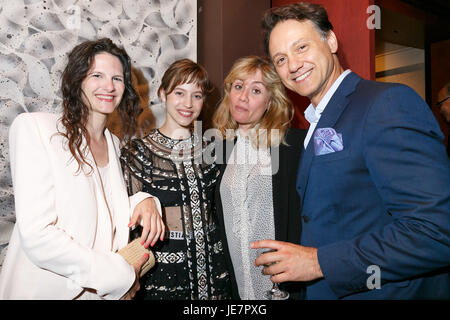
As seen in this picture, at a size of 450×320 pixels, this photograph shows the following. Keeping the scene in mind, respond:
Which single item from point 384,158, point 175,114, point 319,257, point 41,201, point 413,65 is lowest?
point 319,257

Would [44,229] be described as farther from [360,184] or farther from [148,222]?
[360,184]

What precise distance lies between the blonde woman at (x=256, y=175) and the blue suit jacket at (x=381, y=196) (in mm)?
577

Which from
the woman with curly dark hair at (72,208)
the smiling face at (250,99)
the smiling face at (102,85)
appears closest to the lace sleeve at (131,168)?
the woman with curly dark hair at (72,208)

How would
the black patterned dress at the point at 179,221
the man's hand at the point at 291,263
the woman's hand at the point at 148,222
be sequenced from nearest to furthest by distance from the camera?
the man's hand at the point at 291,263, the woman's hand at the point at 148,222, the black patterned dress at the point at 179,221

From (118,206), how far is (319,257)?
0.97m

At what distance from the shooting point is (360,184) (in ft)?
3.31

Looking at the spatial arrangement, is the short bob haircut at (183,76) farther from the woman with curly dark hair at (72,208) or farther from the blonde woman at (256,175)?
the woman with curly dark hair at (72,208)

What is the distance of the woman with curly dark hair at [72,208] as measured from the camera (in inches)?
45.8

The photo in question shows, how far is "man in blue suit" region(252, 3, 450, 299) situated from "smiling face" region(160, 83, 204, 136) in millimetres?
736

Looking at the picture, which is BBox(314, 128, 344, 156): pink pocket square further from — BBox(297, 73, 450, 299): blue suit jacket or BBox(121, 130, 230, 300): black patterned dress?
BBox(121, 130, 230, 300): black patterned dress

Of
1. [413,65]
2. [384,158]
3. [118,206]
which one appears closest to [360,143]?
[384,158]

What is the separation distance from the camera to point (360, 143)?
96 cm

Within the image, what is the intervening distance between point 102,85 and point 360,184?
1286 mm

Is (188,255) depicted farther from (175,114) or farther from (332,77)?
(332,77)
